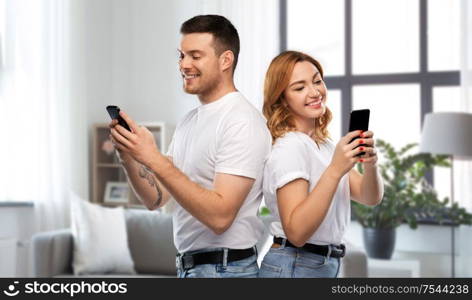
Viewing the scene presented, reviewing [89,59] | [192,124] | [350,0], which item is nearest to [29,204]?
[89,59]

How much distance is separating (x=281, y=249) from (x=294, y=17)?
4.63 m

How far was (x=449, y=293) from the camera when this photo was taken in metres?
1.48

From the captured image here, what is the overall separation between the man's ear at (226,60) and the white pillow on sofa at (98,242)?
3018mm

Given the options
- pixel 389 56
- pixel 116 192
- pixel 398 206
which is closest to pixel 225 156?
pixel 398 206

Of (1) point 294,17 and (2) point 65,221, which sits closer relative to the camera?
(2) point 65,221

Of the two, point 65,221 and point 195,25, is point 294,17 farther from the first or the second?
point 195,25

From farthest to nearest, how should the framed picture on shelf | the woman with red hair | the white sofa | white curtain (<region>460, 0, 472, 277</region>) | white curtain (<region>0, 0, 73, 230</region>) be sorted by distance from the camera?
the framed picture on shelf < white curtain (<region>0, 0, 73, 230</region>) < white curtain (<region>460, 0, 472, 277</region>) < the white sofa < the woman with red hair

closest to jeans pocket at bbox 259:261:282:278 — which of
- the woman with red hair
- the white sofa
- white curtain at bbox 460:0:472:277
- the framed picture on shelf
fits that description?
the woman with red hair

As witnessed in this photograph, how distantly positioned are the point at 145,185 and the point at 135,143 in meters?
0.26

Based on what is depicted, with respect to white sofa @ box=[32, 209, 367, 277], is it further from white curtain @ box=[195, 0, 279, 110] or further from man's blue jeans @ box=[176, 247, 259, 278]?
man's blue jeans @ box=[176, 247, 259, 278]

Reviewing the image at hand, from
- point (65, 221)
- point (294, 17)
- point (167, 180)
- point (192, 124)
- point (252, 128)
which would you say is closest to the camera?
point (167, 180)

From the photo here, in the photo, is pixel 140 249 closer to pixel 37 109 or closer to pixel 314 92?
pixel 37 109

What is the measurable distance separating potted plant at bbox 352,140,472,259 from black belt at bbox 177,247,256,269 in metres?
3.51

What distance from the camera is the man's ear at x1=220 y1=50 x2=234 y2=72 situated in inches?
60.6
